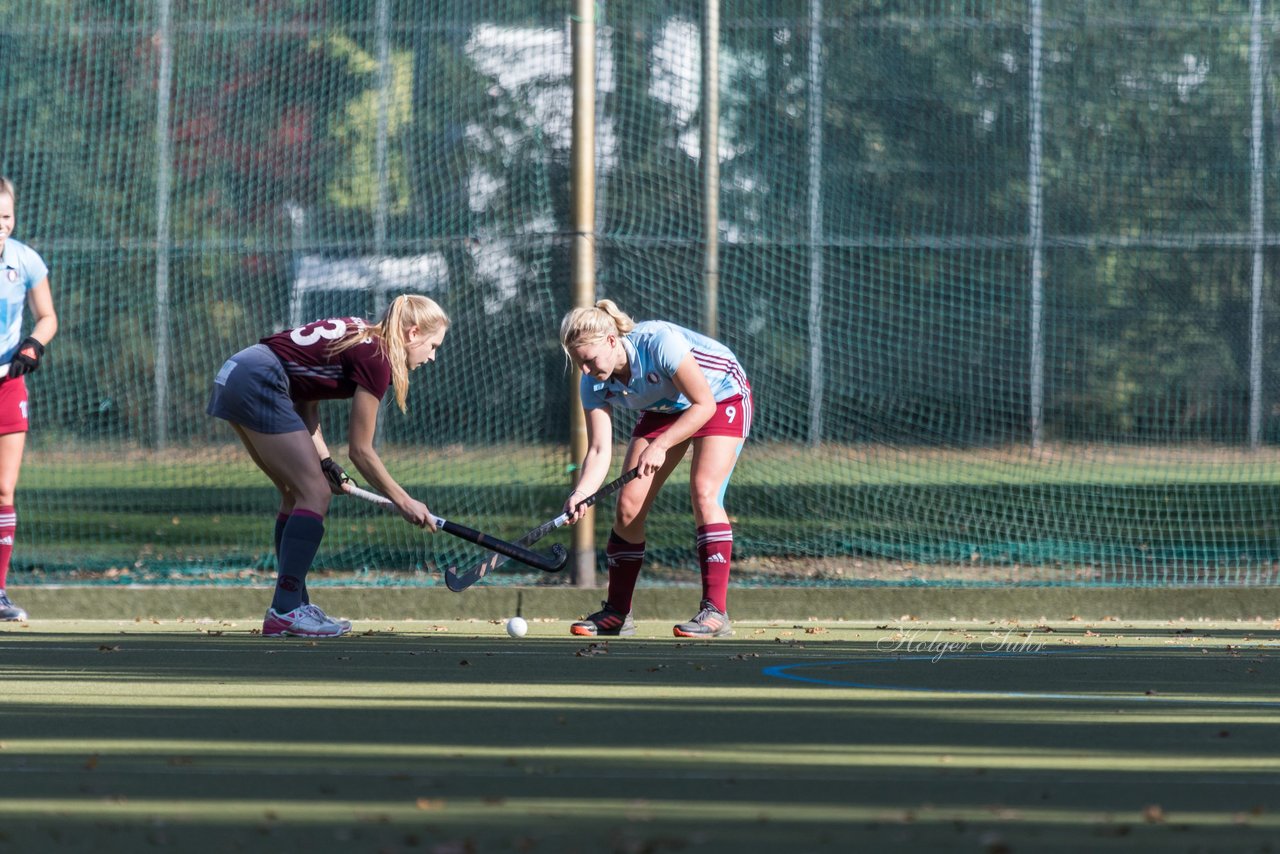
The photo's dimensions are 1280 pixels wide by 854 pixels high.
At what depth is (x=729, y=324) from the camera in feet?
32.2

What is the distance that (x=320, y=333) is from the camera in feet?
23.3

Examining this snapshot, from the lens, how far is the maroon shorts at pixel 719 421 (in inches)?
287

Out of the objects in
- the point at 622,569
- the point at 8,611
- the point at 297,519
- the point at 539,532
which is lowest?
the point at 8,611

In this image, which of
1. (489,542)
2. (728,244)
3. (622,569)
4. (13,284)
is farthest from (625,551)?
(13,284)

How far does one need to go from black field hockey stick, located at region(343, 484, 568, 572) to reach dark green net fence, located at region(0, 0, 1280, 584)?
1.46m

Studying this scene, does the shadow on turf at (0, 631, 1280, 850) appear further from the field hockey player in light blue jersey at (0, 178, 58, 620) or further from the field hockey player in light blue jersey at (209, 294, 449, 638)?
the field hockey player in light blue jersey at (0, 178, 58, 620)

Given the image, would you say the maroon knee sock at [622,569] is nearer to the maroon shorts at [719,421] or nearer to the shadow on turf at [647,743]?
the maroon shorts at [719,421]

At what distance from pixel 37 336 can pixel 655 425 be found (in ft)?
A: 8.75

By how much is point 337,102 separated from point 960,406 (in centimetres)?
364

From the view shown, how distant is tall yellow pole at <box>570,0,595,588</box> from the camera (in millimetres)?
8867

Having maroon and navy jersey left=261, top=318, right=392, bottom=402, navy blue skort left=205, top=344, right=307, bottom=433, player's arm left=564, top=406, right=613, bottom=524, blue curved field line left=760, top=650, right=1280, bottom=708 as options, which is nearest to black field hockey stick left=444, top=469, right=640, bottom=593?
player's arm left=564, top=406, right=613, bottom=524

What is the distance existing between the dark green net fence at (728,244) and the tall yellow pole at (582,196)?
312 mm

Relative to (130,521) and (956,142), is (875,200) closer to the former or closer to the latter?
(956,142)

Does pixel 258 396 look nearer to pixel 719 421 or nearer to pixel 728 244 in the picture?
pixel 719 421
